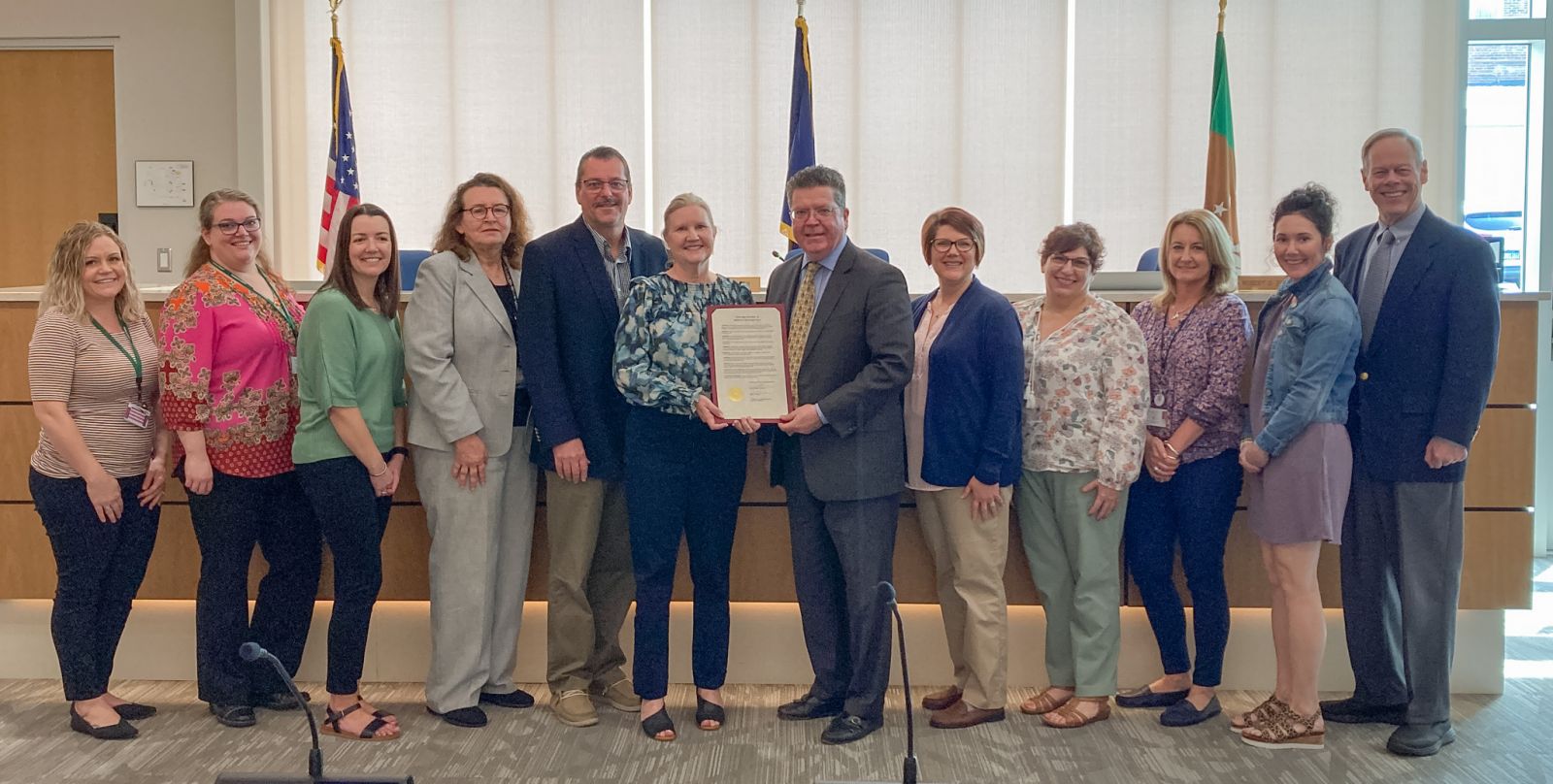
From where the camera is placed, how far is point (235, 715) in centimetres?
336

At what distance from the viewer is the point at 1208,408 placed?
324 cm

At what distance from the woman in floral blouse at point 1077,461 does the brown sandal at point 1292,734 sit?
425 mm

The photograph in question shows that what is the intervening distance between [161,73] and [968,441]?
5.49 meters

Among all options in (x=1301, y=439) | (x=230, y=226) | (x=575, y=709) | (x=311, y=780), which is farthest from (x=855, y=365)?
(x=230, y=226)

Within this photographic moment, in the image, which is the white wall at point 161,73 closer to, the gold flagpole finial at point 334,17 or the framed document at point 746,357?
the gold flagpole finial at point 334,17

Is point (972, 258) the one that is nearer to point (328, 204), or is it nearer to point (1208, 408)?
point (1208, 408)

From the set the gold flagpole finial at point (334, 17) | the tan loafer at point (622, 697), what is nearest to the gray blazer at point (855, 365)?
the tan loafer at point (622, 697)

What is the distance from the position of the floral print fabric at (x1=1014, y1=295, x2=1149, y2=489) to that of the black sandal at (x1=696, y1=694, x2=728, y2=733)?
3.78ft

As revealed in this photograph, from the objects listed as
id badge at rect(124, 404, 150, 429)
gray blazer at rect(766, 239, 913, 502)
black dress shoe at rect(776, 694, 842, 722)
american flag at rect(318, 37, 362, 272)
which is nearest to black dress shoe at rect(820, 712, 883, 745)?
black dress shoe at rect(776, 694, 842, 722)

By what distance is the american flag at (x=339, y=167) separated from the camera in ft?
20.0

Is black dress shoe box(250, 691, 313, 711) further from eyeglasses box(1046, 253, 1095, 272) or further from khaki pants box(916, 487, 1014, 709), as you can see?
eyeglasses box(1046, 253, 1095, 272)

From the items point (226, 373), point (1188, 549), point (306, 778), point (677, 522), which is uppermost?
point (226, 373)

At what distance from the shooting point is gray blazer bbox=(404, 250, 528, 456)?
3203 mm

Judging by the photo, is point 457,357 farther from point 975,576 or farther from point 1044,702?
point 1044,702
